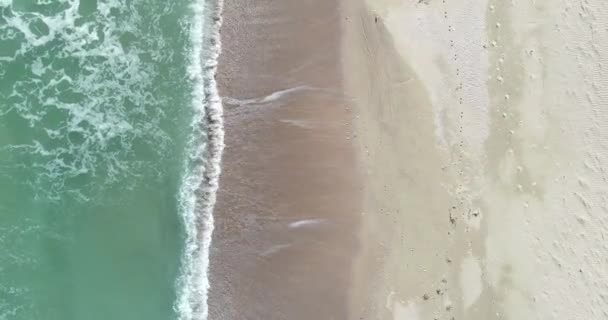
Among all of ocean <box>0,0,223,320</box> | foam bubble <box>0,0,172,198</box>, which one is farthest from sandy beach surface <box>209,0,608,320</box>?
foam bubble <box>0,0,172,198</box>

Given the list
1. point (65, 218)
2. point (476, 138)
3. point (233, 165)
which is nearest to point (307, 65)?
point (233, 165)

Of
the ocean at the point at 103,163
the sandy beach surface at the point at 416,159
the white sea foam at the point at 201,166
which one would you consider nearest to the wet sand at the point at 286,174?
the sandy beach surface at the point at 416,159

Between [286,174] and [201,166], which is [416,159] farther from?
[201,166]

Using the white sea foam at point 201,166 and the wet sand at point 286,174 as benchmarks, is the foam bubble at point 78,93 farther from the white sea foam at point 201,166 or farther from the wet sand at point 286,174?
the wet sand at point 286,174

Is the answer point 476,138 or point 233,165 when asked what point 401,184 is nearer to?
point 476,138

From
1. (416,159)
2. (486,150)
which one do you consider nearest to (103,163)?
(416,159)

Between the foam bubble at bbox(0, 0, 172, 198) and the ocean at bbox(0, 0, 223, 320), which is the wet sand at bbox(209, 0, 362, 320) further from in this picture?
the foam bubble at bbox(0, 0, 172, 198)

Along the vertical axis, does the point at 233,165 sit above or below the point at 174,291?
above
